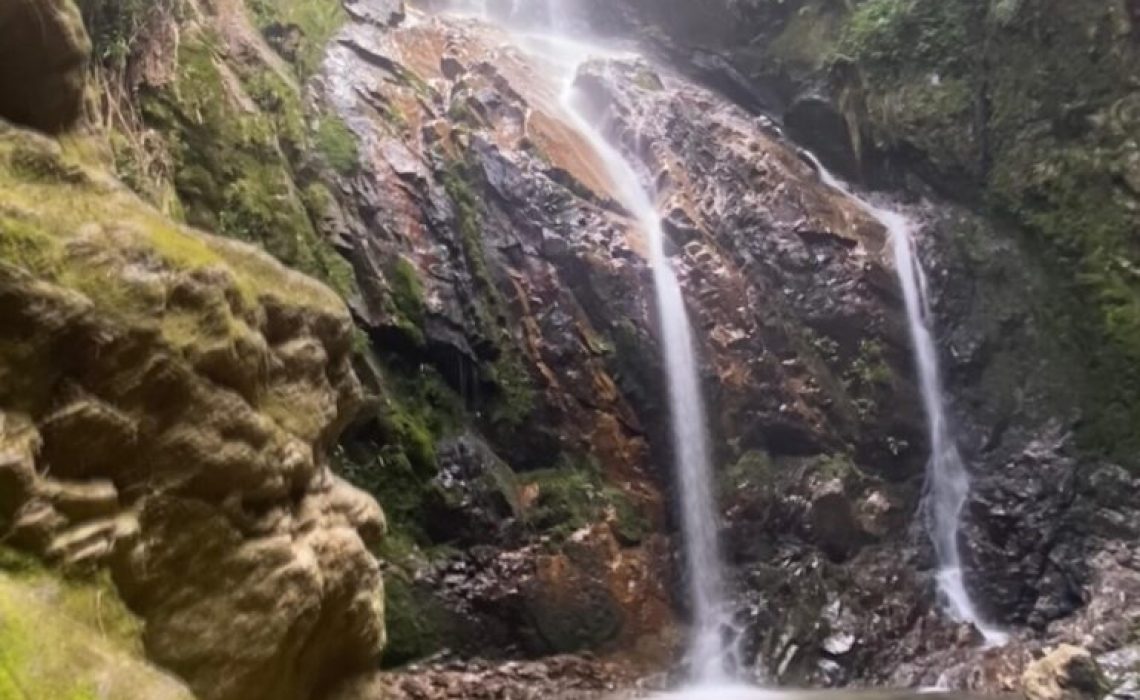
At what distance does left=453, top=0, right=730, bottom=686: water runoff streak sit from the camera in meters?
12.2

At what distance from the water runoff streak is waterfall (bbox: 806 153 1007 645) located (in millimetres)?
3062

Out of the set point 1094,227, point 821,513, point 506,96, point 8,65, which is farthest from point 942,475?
point 8,65

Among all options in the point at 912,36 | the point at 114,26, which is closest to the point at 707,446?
the point at 114,26

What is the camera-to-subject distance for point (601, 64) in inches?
789

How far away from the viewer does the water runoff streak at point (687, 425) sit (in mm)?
12164

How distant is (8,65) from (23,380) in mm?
2114

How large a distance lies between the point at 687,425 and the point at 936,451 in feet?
12.2

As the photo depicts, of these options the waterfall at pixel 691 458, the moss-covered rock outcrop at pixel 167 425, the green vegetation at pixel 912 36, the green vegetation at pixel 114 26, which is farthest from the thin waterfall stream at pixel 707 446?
the green vegetation at pixel 114 26

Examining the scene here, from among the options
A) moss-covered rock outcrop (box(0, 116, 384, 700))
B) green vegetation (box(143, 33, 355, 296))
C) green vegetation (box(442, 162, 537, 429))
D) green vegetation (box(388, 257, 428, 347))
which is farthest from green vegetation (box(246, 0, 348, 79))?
moss-covered rock outcrop (box(0, 116, 384, 700))

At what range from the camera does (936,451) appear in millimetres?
14336

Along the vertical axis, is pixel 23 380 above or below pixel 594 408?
below

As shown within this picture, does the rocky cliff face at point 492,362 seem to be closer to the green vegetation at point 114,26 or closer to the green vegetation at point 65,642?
the green vegetation at point 114,26

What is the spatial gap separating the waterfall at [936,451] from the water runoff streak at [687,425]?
306 centimetres

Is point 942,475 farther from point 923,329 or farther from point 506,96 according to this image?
point 506,96
